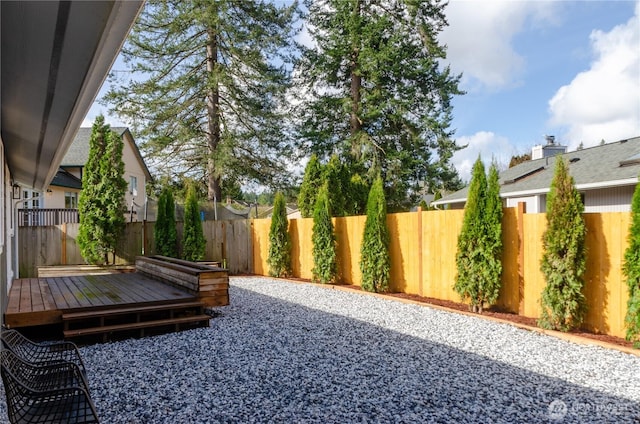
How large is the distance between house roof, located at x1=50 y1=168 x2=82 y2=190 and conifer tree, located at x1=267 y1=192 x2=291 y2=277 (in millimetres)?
10072

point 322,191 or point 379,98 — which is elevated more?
point 379,98

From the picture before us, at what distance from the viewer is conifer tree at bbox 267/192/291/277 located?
11.5 m

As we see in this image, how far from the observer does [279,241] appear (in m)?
11.5

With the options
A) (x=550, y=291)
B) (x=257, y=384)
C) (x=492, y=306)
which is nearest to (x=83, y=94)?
(x=257, y=384)

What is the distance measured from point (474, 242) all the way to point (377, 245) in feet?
7.76

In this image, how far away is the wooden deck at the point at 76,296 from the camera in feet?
16.7

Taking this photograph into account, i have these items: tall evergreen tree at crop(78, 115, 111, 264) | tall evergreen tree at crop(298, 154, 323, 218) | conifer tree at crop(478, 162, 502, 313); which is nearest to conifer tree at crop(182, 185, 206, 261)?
tall evergreen tree at crop(78, 115, 111, 264)

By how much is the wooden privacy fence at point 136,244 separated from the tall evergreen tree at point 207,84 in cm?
372

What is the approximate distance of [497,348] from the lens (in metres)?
4.88

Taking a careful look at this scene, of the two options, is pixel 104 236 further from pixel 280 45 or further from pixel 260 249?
pixel 280 45

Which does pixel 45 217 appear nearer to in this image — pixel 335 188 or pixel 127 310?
pixel 335 188

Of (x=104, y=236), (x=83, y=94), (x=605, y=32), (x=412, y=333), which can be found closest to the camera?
(x=83, y=94)

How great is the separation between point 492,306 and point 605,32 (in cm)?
1218

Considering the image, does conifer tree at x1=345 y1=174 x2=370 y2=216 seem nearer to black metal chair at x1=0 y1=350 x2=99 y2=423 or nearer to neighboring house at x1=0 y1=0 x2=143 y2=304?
neighboring house at x1=0 y1=0 x2=143 y2=304
